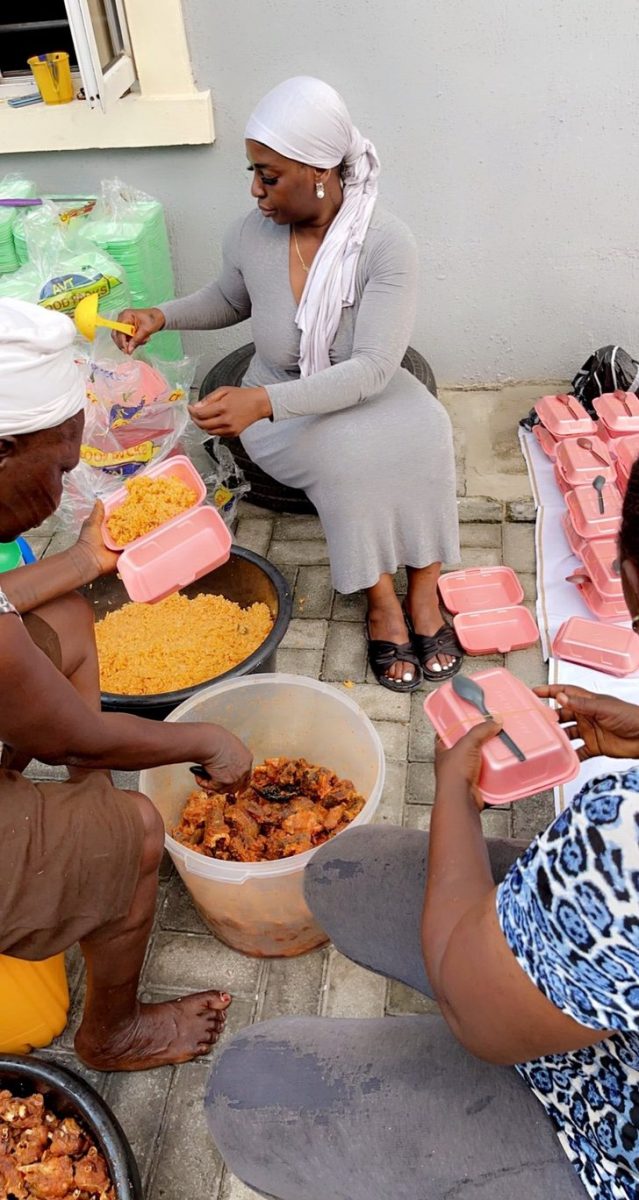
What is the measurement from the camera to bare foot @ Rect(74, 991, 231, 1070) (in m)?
1.77

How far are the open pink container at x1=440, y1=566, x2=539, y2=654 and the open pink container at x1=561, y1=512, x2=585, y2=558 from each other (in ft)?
0.77

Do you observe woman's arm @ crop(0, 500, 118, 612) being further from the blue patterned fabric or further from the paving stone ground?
the blue patterned fabric

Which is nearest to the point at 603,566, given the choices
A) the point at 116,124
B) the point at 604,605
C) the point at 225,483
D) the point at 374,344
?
the point at 604,605

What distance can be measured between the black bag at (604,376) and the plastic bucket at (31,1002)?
275cm

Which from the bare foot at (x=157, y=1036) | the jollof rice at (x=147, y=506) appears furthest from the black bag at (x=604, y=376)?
the bare foot at (x=157, y=1036)

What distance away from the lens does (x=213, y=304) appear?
2912mm

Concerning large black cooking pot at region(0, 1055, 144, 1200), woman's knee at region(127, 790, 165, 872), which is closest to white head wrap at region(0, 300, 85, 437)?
woman's knee at region(127, 790, 165, 872)

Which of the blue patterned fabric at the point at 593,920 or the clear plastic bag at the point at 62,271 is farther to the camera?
the clear plastic bag at the point at 62,271

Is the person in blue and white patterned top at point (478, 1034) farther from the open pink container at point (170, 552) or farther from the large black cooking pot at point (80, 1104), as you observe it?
the open pink container at point (170, 552)

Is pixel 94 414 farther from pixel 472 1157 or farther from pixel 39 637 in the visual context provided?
pixel 472 1157

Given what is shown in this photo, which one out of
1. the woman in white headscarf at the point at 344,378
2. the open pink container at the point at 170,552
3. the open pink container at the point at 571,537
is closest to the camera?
the open pink container at the point at 170,552

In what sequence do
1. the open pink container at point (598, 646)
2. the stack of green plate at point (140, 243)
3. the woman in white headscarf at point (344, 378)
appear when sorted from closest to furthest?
the woman in white headscarf at point (344, 378) → the open pink container at point (598, 646) → the stack of green plate at point (140, 243)

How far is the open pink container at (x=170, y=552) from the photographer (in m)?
2.02

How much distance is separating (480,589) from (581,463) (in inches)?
24.8
